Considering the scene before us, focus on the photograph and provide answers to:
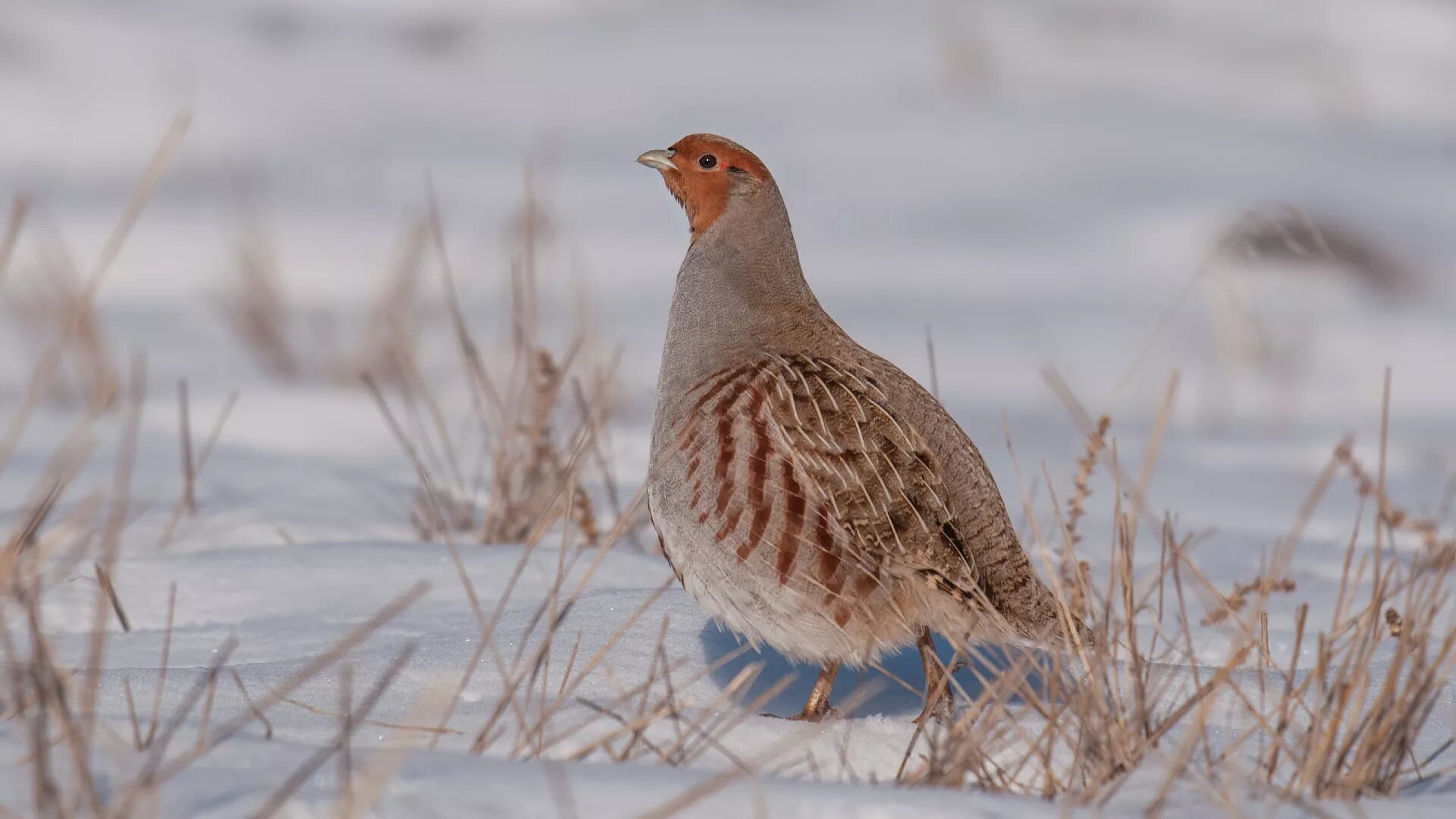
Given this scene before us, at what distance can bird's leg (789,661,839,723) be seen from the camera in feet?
7.06

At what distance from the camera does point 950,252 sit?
7742 mm

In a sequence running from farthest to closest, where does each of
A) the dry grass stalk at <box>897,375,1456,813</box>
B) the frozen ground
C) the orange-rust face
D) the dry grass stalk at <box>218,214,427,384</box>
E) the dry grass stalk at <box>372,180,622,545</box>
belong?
1. the dry grass stalk at <box>218,214,427,384</box>
2. the dry grass stalk at <box>372,180,622,545</box>
3. the orange-rust face
4. the frozen ground
5. the dry grass stalk at <box>897,375,1456,813</box>

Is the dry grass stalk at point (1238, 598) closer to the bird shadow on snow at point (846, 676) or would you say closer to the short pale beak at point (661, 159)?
the bird shadow on snow at point (846, 676)

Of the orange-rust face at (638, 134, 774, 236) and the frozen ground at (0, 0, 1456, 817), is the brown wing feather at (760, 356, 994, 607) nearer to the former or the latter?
the frozen ground at (0, 0, 1456, 817)

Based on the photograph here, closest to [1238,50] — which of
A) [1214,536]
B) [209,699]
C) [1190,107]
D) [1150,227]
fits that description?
[1190,107]

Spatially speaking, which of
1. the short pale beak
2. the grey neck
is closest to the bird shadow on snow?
the grey neck

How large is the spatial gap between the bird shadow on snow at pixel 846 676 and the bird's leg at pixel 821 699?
4 cm

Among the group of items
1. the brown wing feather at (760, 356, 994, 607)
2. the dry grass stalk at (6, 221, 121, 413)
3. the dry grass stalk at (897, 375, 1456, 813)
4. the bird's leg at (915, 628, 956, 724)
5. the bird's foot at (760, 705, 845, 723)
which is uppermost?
the brown wing feather at (760, 356, 994, 607)

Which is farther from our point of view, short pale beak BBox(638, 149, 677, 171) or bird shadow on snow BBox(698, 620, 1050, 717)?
short pale beak BBox(638, 149, 677, 171)

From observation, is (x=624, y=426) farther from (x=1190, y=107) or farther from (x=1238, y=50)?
(x=1238, y=50)

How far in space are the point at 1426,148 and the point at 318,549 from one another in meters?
8.84

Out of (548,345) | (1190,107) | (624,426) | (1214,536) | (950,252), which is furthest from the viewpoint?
(1190,107)

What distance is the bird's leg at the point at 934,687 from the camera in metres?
1.96

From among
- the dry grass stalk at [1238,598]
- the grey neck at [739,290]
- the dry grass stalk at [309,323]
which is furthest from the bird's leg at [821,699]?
the dry grass stalk at [309,323]
